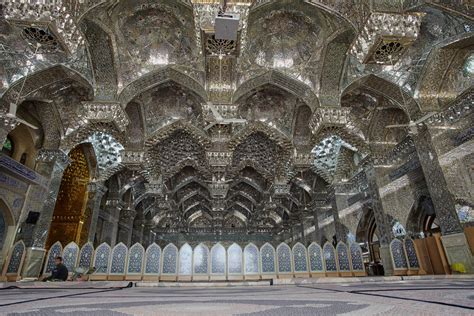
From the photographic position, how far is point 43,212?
7.80 m

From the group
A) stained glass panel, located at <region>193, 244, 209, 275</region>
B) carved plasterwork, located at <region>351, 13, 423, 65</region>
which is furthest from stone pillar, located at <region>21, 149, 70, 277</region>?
carved plasterwork, located at <region>351, 13, 423, 65</region>

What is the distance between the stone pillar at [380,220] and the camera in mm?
7789

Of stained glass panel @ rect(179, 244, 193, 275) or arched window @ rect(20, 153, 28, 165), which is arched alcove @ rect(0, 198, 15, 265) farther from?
stained glass panel @ rect(179, 244, 193, 275)

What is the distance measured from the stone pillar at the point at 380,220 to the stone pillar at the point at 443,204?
6.14ft

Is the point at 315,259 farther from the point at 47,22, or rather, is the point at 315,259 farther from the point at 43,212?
the point at 43,212

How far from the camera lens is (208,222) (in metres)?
21.0

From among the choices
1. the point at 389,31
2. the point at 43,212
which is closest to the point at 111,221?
the point at 43,212

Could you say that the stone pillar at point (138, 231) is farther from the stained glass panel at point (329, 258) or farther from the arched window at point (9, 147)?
the stained glass panel at point (329, 258)

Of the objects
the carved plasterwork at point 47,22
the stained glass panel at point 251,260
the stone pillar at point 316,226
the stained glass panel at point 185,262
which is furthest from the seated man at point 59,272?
the stone pillar at point 316,226

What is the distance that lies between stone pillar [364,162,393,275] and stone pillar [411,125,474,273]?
6.14ft

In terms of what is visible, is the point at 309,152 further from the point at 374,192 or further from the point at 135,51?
the point at 135,51

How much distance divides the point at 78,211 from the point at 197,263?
667 centimetres

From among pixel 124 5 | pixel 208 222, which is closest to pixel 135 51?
pixel 124 5

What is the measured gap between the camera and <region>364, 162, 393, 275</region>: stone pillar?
25.6ft
